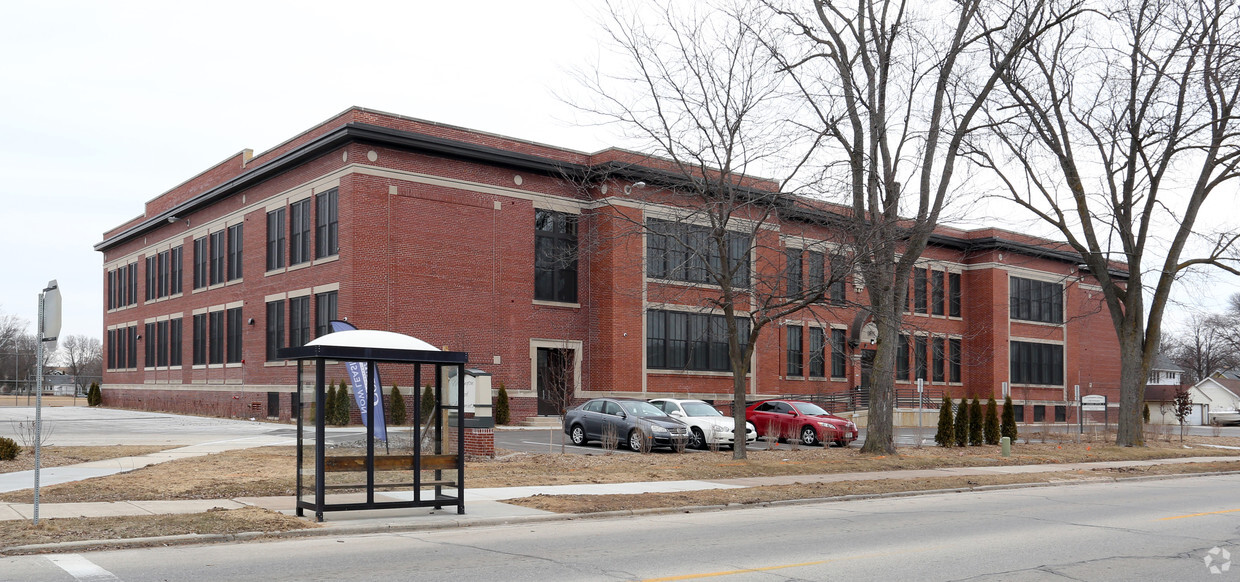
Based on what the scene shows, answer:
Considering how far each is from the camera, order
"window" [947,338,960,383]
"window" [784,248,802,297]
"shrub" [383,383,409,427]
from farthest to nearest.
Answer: "window" [947,338,960,383], "shrub" [383,383,409,427], "window" [784,248,802,297]

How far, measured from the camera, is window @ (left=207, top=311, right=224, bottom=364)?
45.7 m

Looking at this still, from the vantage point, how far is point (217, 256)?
154ft

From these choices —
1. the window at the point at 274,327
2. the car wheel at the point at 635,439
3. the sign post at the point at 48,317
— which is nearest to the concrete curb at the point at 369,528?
the sign post at the point at 48,317

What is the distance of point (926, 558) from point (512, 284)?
30293 mm

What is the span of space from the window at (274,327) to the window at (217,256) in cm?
590

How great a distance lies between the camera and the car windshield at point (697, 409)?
28469 millimetres

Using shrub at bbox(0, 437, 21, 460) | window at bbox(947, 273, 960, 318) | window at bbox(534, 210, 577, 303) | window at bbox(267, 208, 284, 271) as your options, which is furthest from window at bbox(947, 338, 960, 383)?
shrub at bbox(0, 437, 21, 460)

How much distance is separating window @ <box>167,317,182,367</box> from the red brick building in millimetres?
164

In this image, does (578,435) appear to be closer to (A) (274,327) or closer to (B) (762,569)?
(B) (762,569)

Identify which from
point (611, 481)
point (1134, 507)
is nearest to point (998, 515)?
point (1134, 507)

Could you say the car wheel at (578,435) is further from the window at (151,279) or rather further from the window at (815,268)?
the window at (151,279)

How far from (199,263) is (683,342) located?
944 inches

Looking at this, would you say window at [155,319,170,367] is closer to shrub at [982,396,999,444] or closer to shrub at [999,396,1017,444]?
shrub at [982,396,999,444]

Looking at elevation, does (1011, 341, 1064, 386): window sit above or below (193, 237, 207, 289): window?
below
